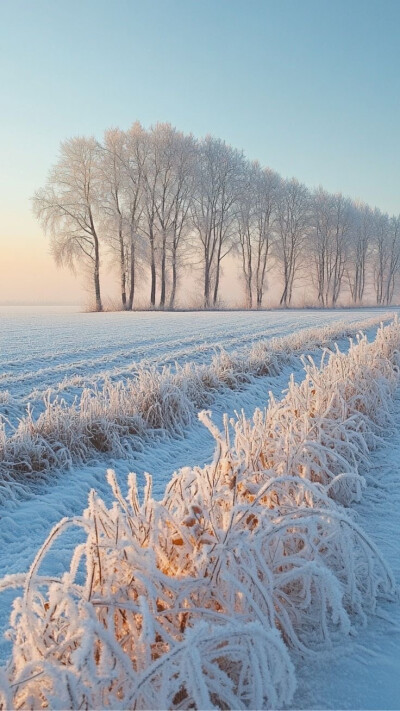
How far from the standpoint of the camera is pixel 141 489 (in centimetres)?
383

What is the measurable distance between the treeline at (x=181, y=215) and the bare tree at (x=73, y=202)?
6 cm

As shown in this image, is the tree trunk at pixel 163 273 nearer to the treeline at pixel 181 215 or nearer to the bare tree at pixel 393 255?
the treeline at pixel 181 215

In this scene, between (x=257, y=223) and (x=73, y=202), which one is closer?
(x=73, y=202)

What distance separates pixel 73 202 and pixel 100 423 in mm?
26652

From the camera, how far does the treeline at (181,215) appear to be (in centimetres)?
2892

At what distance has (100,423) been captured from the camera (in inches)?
182

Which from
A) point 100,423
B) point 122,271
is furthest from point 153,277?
point 100,423

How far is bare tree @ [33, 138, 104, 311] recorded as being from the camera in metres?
28.6

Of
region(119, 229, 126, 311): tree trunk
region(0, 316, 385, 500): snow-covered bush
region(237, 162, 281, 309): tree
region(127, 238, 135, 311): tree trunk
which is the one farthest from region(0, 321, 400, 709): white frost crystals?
region(237, 162, 281, 309): tree

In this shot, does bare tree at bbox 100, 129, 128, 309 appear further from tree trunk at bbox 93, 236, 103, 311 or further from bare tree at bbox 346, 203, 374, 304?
bare tree at bbox 346, 203, 374, 304

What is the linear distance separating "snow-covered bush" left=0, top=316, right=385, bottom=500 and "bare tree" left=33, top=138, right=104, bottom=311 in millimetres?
23870

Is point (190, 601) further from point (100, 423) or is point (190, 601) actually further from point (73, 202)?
point (73, 202)

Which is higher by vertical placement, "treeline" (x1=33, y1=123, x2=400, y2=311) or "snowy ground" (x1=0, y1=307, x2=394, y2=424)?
"treeline" (x1=33, y1=123, x2=400, y2=311)

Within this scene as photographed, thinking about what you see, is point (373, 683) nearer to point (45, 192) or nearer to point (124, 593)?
point (124, 593)
